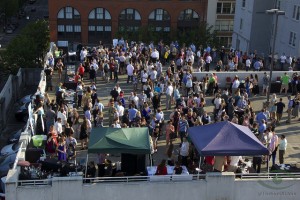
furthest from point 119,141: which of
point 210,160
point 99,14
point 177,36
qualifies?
point 99,14

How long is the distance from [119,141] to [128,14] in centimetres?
5297

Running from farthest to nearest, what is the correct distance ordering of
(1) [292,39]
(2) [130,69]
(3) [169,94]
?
(1) [292,39], (2) [130,69], (3) [169,94]

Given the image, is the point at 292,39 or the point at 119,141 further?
the point at 292,39

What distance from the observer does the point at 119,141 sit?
18484mm

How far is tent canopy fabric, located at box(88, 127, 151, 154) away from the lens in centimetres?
1823

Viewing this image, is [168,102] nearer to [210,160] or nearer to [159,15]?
[210,160]

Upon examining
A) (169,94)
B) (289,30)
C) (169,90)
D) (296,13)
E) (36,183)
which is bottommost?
(36,183)

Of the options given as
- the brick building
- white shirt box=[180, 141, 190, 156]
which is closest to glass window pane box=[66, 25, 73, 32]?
the brick building

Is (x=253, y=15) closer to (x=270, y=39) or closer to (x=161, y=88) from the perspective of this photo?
(x=270, y=39)

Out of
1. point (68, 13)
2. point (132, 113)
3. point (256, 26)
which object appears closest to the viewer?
point (132, 113)

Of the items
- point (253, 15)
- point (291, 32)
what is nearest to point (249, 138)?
point (291, 32)

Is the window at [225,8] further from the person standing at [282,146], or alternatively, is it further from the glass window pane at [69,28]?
the person standing at [282,146]

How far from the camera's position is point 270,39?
56.1 meters

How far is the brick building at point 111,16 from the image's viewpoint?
224 ft
